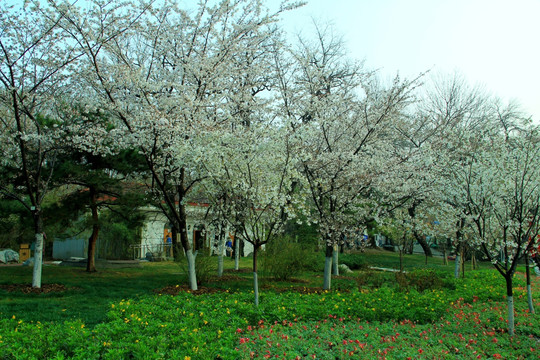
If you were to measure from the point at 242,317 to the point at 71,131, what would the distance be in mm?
6240

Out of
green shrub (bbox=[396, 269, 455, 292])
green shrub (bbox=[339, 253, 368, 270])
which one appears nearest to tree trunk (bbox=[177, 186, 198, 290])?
green shrub (bbox=[396, 269, 455, 292])

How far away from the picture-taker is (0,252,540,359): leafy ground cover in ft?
13.7

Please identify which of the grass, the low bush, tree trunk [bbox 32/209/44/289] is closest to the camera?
the low bush

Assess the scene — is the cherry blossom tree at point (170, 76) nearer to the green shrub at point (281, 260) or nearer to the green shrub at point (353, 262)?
the green shrub at point (281, 260)

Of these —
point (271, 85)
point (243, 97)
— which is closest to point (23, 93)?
point (243, 97)

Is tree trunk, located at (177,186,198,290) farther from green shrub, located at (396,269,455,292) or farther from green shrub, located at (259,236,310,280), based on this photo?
green shrub, located at (396,269,455,292)

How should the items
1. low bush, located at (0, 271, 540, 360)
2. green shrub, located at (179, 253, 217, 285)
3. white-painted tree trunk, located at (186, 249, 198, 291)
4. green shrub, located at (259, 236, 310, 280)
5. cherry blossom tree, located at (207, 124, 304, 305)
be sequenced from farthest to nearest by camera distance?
green shrub, located at (259, 236, 310, 280) → green shrub, located at (179, 253, 217, 285) → white-painted tree trunk, located at (186, 249, 198, 291) → cherry blossom tree, located at (207, 124, 304, 305) → low bush, located at (0, 271, 540, 360)

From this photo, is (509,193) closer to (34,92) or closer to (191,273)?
(191,273)

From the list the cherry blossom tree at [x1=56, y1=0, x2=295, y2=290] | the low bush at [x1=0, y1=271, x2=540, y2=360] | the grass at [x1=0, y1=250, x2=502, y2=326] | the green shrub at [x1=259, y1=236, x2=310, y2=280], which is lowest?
the grass at [x1=0, y1=250, x2=502, y2=326]

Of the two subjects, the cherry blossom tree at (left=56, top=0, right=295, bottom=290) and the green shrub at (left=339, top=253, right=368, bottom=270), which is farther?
the green shrub at (left=339, top=253, right=368, bottom=270)

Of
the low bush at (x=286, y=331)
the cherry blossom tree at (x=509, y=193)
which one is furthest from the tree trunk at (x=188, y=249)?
the cherry blossom tree at (x=509, y=193)

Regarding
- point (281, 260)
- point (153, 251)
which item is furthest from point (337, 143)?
point (153, 251)

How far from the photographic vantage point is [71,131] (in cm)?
920

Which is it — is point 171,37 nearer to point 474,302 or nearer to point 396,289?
point 396,289
